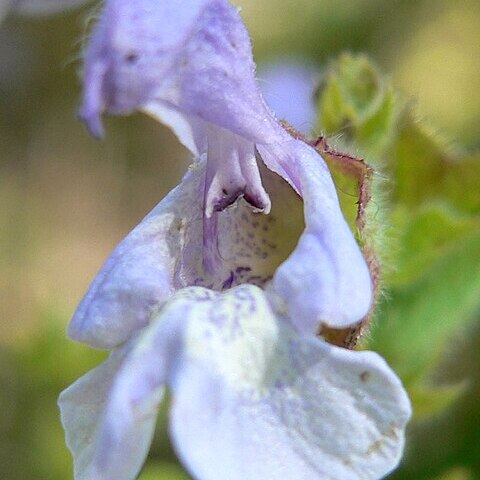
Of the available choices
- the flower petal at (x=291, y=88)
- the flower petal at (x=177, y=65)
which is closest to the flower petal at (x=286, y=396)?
the flower petal at (x=177, y=65)

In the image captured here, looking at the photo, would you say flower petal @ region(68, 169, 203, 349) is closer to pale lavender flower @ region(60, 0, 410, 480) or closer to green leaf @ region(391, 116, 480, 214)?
pale lavender flower @ region(60, 0, 410, 480)

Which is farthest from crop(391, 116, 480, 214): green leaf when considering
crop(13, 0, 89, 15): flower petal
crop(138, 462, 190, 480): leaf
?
crop(13, 0, 89, 15): flower petal

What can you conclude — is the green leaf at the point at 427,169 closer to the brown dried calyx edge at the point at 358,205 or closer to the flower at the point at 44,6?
the brown dried calyx edge at the point at 358,205

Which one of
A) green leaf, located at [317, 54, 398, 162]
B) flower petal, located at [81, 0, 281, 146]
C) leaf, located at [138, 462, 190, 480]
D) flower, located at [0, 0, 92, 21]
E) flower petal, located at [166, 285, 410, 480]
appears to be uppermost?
flower petal, located at [81, 0, 281, 146]

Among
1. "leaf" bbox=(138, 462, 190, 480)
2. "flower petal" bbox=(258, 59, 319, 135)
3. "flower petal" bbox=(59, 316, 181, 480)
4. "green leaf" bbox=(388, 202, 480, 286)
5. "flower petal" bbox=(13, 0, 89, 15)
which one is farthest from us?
"flower petal" bbox=(13, 0, 89, 15)

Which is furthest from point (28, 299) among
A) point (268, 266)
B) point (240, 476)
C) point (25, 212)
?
point (240, 476)

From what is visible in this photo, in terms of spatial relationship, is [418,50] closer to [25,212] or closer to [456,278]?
[25,212]
